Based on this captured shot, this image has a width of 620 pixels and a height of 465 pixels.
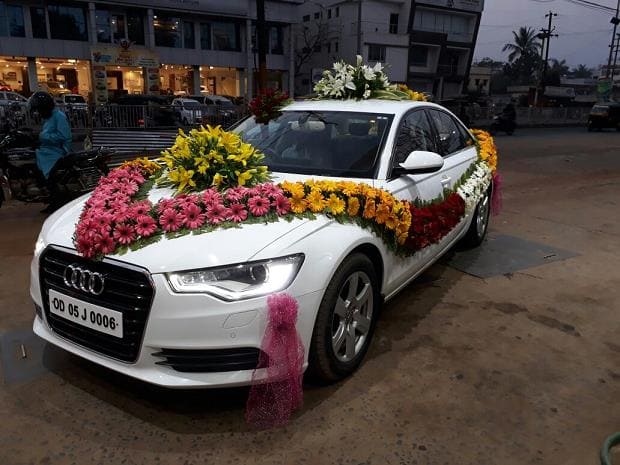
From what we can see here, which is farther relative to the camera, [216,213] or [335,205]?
[335,205]

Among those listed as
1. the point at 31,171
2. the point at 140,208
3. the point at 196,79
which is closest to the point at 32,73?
the point at 196,79

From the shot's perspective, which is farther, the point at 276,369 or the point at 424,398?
the point at 424,398

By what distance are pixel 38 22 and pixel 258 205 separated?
35.9 m

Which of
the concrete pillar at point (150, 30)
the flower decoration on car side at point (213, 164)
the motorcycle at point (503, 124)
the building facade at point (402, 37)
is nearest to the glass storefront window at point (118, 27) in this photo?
the concrete pillar at point (150, 30)

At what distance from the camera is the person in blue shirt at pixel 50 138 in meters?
6.23

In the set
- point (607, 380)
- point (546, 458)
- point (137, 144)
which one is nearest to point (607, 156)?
point (137, 144)

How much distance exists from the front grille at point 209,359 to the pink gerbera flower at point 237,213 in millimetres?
681

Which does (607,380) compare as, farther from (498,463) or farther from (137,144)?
(137,144)

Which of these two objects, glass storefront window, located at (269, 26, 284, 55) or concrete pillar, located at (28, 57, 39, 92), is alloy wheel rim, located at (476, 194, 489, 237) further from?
glass storefront window, located at (269, 26, 284, 55)

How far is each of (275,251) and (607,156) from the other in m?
15.8

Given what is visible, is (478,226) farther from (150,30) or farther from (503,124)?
(150,30)

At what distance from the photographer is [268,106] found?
4.22 metres

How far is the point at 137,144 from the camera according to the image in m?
9.80

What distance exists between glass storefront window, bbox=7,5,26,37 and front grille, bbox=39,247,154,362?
116ft
